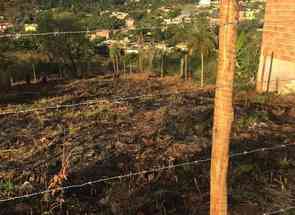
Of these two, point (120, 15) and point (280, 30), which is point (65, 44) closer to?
point (280, 30)

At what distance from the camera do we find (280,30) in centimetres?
976

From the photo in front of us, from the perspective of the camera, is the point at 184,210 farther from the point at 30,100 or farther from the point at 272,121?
the point at 30,100

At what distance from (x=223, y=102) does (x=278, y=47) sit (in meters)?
8.73

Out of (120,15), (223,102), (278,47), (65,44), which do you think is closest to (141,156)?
(223,102)

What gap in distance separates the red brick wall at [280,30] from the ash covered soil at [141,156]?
1.40 meters

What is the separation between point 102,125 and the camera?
855 cm

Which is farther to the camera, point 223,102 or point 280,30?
point 280,30

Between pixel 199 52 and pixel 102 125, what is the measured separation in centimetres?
1015

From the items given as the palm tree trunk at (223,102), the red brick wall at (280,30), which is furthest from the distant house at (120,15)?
the palm tree trunk at (223,102)

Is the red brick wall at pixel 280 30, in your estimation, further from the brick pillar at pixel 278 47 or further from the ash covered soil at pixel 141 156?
the ash covered soil at pixel 141 156

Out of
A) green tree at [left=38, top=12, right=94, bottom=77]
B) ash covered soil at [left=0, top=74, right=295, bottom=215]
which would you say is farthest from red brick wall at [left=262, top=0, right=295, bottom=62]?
green tree at [left=38, top=12, right=94, bottom=77]

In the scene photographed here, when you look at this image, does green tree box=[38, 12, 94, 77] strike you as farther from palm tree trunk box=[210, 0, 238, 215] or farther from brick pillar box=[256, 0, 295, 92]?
palm tree trunk box=[210, 0, 238, 215]

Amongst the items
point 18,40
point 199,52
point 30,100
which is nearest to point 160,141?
point 30,100

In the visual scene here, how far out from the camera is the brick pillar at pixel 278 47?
369 inches
